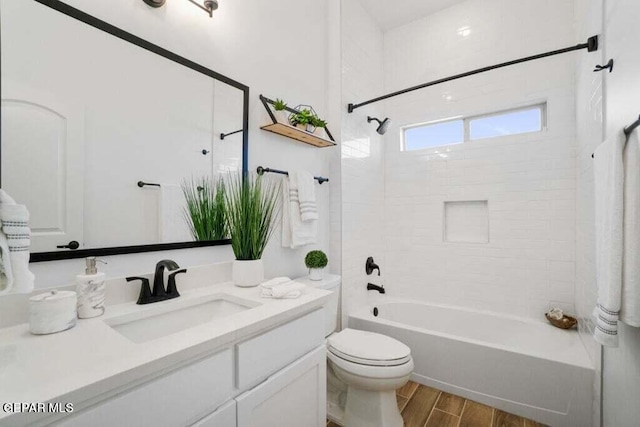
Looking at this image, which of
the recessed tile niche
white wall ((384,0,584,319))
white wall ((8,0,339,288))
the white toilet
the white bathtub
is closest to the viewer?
white wall ((8,0,339,288))

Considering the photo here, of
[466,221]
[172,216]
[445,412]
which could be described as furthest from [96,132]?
[466,221]

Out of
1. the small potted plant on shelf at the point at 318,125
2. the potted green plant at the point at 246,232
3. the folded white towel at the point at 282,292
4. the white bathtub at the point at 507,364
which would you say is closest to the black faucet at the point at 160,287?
the potted green plant at the point at 246,232

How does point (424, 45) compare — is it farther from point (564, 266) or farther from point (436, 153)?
point (564, 266)

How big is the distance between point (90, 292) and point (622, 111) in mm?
1962

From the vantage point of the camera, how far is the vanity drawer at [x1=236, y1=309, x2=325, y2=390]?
2.95 ft

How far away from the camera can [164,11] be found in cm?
127

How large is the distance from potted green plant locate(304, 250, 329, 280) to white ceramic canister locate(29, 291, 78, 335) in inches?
48.0

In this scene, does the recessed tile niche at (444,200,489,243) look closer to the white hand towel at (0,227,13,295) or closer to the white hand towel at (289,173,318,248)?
the white hand towel at (289,173,318,248)

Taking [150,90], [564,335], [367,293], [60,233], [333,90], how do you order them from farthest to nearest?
[367,293]
[333,90]
[564,335]
[150,90]
[60,233]

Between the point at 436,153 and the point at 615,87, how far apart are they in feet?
5.07

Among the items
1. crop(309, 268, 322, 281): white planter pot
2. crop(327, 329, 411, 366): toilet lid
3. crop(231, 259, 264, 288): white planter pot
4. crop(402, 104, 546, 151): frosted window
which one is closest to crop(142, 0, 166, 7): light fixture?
crop(231, 259, 264, 288): white planter pot

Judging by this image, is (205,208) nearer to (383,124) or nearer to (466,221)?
(383,124)

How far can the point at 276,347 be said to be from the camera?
1014mm

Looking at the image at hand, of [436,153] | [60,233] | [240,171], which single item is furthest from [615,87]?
[60,233]
